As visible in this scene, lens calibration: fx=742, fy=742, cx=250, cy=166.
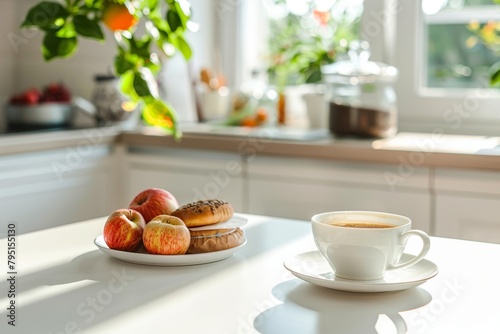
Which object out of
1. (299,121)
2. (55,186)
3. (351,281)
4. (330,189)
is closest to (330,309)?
(351,281)

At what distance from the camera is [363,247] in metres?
0.92

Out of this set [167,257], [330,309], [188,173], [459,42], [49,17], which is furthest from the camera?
[459,42]

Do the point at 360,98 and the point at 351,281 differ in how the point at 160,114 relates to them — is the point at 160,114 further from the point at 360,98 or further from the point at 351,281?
the point at 360,98

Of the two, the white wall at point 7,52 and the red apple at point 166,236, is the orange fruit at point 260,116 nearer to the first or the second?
the white wall at point 7,52

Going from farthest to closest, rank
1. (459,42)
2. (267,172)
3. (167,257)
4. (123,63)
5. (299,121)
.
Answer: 1. (299,121)
2. (459,42)
3. (267,172)
4. (123,63)
5. (167,257)

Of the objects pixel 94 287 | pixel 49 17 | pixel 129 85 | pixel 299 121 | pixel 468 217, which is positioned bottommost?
pixel 468 217

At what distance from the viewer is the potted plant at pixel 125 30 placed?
49.2 inches

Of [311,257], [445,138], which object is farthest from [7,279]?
[445,138]

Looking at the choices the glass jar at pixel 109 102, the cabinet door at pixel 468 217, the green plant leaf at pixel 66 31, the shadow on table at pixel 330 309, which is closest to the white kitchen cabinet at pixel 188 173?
the glass jar at pixel 109 102

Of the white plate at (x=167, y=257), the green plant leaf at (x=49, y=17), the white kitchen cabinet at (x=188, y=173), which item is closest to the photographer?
the white plate at (x=167, y=257)

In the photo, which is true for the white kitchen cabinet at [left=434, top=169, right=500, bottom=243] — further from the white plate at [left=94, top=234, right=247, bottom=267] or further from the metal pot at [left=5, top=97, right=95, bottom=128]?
the metal pot at [left=5, top=97, right=95, bottom=128]

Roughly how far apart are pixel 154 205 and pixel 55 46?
35 centimetres

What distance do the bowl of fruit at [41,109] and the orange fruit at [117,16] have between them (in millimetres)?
1489

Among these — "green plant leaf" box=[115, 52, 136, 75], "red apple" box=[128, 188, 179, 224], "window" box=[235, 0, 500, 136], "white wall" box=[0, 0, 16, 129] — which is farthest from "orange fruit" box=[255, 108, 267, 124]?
"red apple" box=[128, 188, 179, 224]
